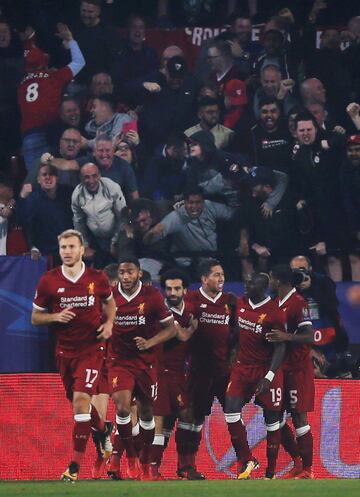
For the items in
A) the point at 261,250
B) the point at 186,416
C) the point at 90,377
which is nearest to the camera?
the point at 90,377

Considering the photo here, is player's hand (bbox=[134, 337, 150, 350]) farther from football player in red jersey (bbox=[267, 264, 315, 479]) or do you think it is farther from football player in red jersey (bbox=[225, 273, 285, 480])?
football player in red jersey (bbox=[267, 264, 315, 479])

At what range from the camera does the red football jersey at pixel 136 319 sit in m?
11.9

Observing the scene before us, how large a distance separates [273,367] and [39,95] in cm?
700

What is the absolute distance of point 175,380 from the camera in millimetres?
12961

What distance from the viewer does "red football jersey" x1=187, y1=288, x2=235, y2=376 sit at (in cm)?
1292

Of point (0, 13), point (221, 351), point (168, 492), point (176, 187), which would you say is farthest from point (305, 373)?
point (0, 13)

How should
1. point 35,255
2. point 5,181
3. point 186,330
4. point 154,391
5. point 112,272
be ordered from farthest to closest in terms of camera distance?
point 5,181, point 35,255, point 112,272, point 186,330, point 154,391

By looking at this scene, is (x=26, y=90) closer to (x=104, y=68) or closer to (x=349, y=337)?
(x=104, y=68)

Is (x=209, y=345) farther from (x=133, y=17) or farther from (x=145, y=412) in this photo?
(x=133, y=17)

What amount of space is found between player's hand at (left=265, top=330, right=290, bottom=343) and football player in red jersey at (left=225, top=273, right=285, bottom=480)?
0.16 feet

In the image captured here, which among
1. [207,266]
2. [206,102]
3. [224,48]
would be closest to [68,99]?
[206,102]

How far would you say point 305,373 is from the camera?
42.5ft

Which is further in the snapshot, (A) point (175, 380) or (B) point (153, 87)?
(B) point (153, 87)

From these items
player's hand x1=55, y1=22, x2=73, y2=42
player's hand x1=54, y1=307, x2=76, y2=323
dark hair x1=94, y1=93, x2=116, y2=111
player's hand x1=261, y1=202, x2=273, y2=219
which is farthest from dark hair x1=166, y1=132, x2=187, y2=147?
player's hand x1=54, y1=307, x2=76, y2=323
